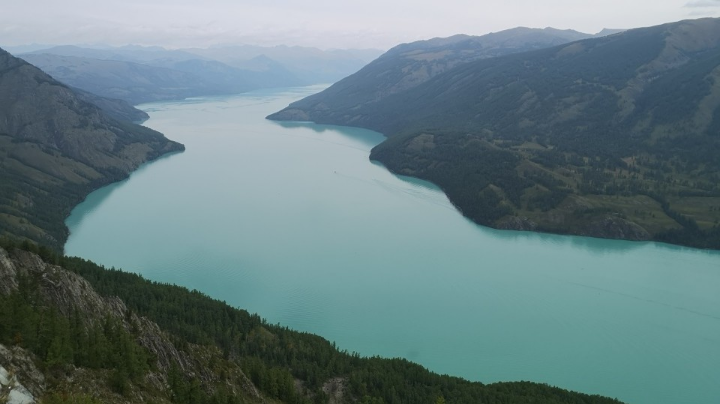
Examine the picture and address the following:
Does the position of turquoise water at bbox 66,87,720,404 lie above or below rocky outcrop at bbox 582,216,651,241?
below

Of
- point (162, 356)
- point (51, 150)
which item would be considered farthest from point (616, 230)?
point (51, 150)

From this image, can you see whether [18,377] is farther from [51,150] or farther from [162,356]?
[51,150]

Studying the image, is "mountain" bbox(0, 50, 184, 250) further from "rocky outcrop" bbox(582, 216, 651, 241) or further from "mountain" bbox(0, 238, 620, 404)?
"rocky outcrop" bbox(582, 216, 651, 241)

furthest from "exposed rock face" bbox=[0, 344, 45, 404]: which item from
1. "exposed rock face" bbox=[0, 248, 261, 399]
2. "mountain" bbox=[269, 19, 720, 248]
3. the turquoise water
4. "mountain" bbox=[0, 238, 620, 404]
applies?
"mountain" bbox=[269, 19, 720, 248]

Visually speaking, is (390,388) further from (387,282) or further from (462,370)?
(387,282)

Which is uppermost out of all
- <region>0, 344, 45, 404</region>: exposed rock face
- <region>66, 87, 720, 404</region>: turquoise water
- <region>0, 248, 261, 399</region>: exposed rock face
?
<region>0, 344, 45, 404</region>: exposed rock face

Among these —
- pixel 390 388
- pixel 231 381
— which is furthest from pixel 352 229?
pixel 231 381
